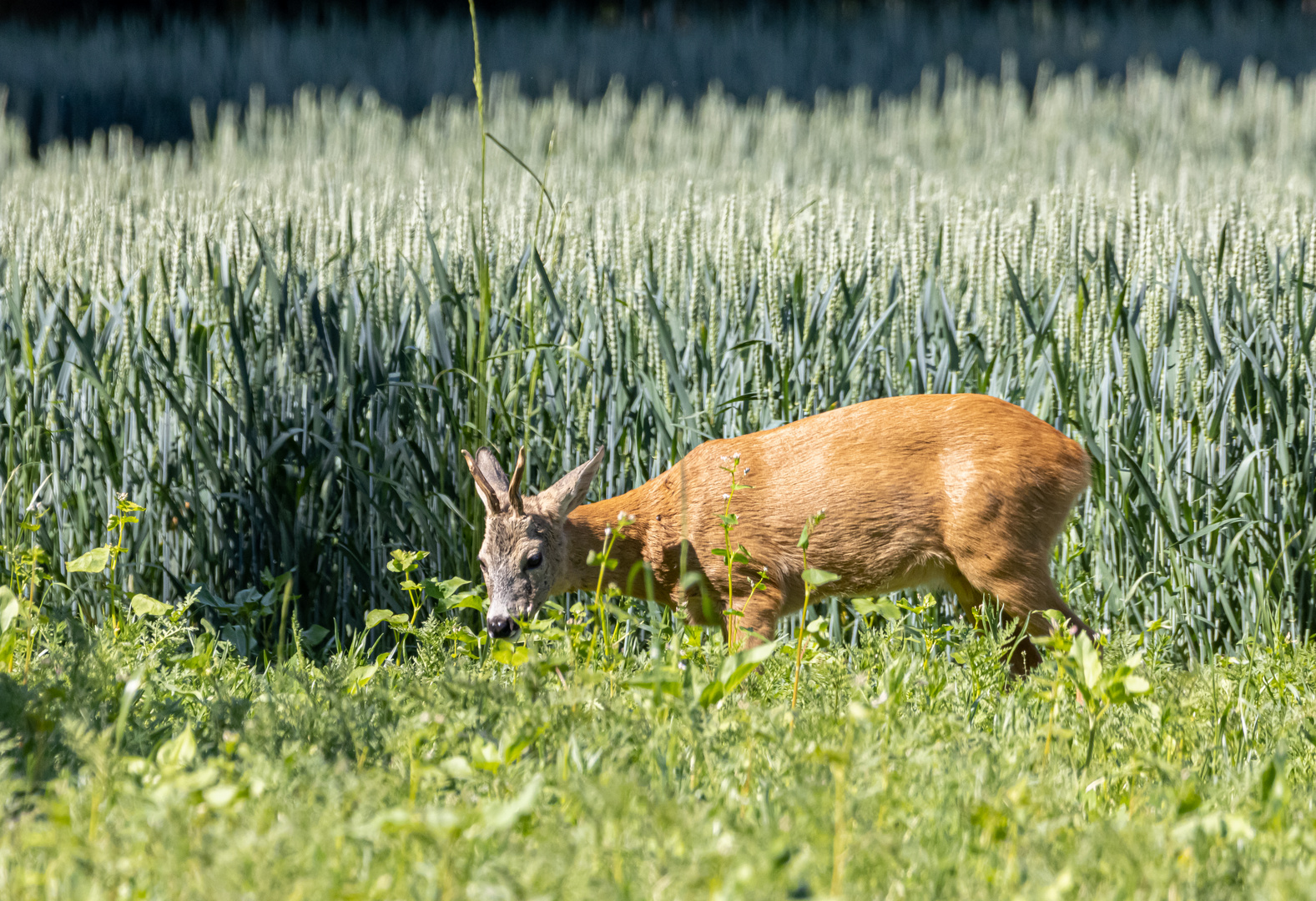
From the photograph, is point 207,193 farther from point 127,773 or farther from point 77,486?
point 127,773

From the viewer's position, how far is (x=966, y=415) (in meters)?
3.52

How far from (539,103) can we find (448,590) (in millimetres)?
7206

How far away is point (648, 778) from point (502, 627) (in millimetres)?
1103

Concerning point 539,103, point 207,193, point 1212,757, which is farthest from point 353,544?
point 539,103

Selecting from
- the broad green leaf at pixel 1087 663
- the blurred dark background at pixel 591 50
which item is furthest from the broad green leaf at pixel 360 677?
the blurred dark background at pixel 591 50

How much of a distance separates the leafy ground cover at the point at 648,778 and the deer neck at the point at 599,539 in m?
0.51

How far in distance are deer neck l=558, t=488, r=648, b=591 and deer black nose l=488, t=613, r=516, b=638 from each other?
316 millimetres

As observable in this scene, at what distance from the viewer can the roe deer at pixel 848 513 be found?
3.44m

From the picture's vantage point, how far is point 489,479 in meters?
3.59

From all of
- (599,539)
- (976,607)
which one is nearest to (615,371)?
(599,539)

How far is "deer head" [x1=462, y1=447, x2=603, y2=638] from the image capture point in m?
3.50

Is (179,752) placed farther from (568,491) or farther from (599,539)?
(599,539)

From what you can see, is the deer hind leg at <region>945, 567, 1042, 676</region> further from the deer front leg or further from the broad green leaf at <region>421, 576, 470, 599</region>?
the broad green leaf at <region>421, 576, 470, 599</region>

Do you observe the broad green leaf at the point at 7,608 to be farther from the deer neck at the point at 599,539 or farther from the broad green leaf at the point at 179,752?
the deer neck at the point at 599,539
